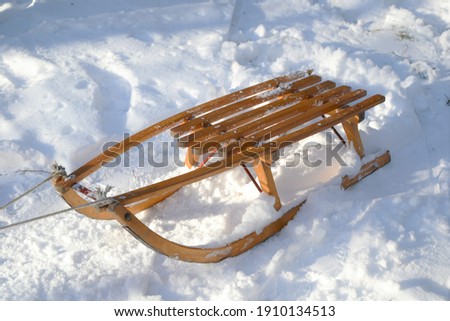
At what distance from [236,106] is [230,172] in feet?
1.71

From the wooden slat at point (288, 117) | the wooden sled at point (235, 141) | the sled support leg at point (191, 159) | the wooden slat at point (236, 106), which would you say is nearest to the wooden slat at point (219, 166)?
the wooden sled at point (235, 141)

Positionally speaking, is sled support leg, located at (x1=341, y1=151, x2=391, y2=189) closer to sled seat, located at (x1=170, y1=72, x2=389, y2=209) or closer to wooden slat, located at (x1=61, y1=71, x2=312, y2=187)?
sled seat, located at (x1=170, y1=72, x2=389, y2=209)

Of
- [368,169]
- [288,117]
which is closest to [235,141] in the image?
[288,117]

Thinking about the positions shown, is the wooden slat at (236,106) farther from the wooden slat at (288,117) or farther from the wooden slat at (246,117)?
the wooden slat at (288,117)

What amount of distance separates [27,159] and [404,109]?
10.7 ft

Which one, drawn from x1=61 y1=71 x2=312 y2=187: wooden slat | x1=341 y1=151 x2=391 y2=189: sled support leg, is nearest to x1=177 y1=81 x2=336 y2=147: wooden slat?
x1=61 y1=71 x2=312 y2=187: wooden slat

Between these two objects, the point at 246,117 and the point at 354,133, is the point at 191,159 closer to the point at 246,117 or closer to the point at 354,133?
the point at 246,117

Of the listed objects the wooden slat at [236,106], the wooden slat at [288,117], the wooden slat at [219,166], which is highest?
the wooden slat at [219,166]

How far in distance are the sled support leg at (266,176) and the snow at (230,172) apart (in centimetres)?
11

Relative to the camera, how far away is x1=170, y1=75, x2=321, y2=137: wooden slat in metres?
3.56

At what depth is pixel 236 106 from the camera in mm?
3818

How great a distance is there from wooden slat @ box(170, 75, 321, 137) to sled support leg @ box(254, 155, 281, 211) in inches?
21.7

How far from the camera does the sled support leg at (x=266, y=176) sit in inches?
131

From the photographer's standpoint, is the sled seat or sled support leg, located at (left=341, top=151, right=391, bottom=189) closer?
the sled seat
